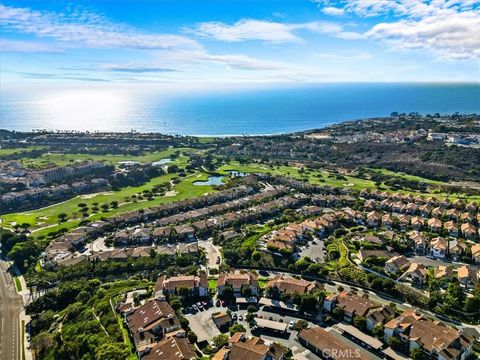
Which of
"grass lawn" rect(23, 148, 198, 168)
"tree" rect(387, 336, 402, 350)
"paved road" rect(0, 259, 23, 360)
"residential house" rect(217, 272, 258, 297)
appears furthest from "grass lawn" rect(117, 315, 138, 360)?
"grass lawn" rect(23, 148, 198, 168)

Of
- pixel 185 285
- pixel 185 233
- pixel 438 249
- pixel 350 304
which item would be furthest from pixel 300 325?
pixel 185 233

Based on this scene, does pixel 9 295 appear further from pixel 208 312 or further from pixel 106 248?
pixel 208 312

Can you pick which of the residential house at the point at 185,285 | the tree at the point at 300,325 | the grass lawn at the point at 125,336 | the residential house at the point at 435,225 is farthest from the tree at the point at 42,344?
the residential house at the point at 435,225

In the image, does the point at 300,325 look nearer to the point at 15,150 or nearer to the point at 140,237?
the point at 140,237

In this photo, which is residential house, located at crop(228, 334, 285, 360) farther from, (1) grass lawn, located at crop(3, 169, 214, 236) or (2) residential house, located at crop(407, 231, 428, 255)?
(1) grass lawn, located at crop(3, 169, 214, 236)

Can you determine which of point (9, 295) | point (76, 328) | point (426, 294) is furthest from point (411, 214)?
point (9, 295)

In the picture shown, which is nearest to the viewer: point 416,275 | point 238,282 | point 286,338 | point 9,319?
point 286,338
